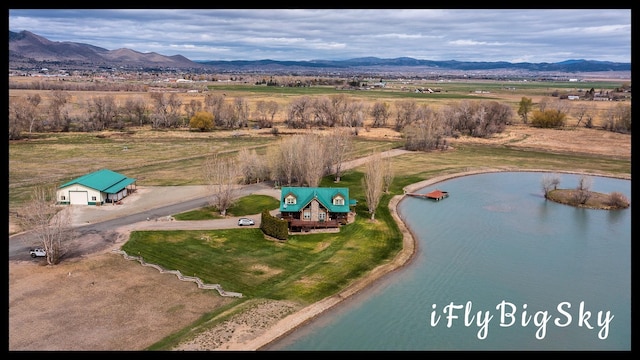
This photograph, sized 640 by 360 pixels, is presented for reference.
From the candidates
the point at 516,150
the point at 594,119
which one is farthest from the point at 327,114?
the point at 594,119

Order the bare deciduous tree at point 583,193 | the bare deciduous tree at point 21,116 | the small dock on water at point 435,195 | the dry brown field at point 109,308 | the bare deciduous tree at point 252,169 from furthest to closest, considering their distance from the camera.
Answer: the bare deciduous tree at point 21,116
the bare deciduous tree at point 252,169
the small dock on water at point 435,195
the bare deciduous tree at point 583,193
the dry brown field at point 109,308

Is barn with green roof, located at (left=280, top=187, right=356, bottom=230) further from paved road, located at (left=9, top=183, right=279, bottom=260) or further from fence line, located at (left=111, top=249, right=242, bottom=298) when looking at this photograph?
fence line, located at (left=111, top=249, right=242, bottom=298)

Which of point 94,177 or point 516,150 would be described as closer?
point 94,177

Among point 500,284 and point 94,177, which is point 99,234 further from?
point 500,284

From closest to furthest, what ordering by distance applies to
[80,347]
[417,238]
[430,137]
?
1. [80,347]
2. [417,238]
3. [430,137]

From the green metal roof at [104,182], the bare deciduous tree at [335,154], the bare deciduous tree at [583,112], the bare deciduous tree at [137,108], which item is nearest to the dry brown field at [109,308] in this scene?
the green metal roof at [104,182]

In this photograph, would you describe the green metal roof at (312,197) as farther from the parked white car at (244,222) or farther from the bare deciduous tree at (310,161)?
the bare deciduous tree at (310,161)

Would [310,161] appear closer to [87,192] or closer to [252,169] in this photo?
[252,169]
